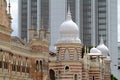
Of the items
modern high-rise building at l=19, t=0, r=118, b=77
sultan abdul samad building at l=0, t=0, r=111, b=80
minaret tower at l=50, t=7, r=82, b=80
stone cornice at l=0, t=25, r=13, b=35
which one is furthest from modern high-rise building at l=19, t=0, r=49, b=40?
stone cornice at l=0, t=25, r=13, b=35

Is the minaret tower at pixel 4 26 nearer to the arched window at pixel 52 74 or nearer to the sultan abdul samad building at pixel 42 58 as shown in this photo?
the sultan abdul samad building at pixel 42 58

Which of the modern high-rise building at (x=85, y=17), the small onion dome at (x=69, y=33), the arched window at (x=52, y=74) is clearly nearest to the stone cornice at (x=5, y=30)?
the small onion dome at (x=69, y=33)

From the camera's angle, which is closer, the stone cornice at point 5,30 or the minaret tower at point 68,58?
the stone cornice at point 5,30

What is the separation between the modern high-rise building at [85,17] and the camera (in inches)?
5020

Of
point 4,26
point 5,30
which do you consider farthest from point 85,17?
point 4,26

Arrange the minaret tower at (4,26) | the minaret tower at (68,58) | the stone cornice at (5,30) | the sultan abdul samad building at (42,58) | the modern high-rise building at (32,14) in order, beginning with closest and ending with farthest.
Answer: the stone cornice at (5,30) → the minaret tower at (4,26) → the sultan abdul samad building at (42,58) → the minaret tower at (68,58) → the modern high-rise building at (32,14)

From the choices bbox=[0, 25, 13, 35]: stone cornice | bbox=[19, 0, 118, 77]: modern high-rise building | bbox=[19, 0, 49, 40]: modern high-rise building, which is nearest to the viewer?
bbox=[0, 25, 13, 35]: stone cornice

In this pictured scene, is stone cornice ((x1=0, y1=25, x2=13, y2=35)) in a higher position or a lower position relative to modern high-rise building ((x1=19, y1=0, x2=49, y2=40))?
lower

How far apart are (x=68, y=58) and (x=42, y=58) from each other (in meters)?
8.84

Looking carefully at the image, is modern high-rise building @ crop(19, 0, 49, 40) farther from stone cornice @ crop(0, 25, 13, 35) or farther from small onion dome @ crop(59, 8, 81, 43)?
stone cornice @ crop(0, 25, 13, 35)

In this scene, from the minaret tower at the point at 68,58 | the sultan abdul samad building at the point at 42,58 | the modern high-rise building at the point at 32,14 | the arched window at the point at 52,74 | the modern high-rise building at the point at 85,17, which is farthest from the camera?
the modern high-rise building at the point at 32,14

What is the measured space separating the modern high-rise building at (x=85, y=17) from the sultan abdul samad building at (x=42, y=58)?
158 feet

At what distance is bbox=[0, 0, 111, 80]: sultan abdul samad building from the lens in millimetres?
47188

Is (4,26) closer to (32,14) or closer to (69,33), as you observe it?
(69,33)
